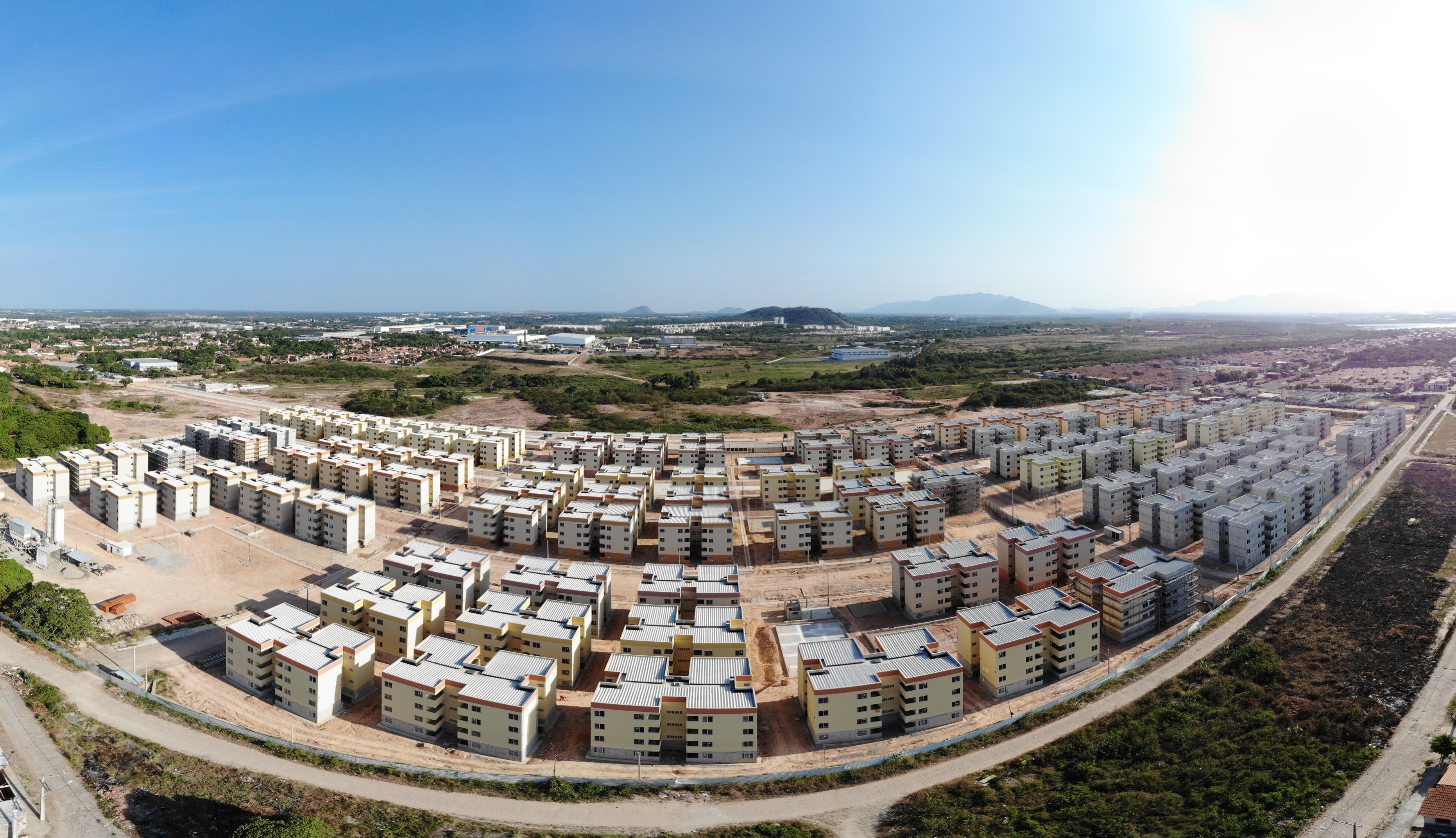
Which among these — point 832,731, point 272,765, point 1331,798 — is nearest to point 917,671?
point 832,731

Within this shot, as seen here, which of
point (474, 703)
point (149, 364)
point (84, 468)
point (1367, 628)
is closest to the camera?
point (474, 703)

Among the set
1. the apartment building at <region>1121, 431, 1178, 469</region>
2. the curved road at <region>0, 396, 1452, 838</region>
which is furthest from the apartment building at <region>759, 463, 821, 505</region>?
the apartment building at <region>1121, 431, 1178, 469</region>

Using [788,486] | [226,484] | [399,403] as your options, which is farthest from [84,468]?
[788,486]

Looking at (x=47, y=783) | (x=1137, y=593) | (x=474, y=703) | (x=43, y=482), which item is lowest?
(x=47, y=783)

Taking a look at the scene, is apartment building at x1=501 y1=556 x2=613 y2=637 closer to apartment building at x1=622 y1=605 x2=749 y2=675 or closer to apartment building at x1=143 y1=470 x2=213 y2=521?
apartment building at x1=622 y1=605 x2=749 y2=675

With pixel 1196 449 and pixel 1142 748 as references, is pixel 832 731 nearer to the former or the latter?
pixel 1142 748

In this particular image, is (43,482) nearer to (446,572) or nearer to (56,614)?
(56,614)
